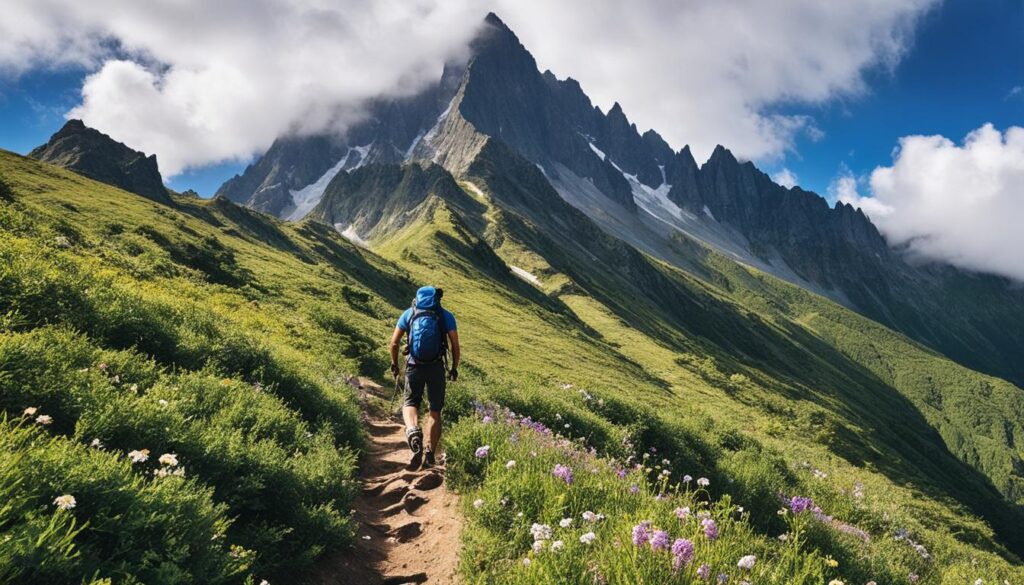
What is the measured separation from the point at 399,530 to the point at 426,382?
3.12 metres

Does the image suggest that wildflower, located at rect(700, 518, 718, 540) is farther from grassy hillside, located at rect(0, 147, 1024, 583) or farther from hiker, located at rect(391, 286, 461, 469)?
hiker, located at rect(391, 286, 461, 469)

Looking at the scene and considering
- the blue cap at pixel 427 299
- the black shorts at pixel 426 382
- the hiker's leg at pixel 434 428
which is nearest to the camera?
the hiker's leg at pixel 434 428

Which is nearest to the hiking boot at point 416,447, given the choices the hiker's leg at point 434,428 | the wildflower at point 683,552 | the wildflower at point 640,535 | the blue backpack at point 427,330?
the hiker's leg at point 434,428

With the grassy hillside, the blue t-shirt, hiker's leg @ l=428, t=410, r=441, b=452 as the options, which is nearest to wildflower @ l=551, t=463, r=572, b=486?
the grassy hillside

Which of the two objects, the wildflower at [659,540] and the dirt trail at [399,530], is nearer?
the wildflower at [659,540]

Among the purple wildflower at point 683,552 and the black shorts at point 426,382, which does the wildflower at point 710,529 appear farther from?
the black shorts at point 426,382

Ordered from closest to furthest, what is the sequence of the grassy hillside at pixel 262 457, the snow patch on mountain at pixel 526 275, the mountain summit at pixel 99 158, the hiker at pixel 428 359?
the grassy hillside at pixel 262 457
the hiker at pixel 428 359
the snow patch on mountain at pixel 526 275
the mountain summit at pixel 99 158

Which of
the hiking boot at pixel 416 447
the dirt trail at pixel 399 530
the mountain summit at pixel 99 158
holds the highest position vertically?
the hiking boot at pixel 416 447

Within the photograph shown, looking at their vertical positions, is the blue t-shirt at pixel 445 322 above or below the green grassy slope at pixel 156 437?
above

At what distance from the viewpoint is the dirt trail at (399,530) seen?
242 inches

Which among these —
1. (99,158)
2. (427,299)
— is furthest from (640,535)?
(99,158)

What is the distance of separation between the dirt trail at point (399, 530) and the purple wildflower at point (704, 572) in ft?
9.29

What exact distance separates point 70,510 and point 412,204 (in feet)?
659

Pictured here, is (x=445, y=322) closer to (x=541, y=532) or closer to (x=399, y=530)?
(x=399, y=530)
